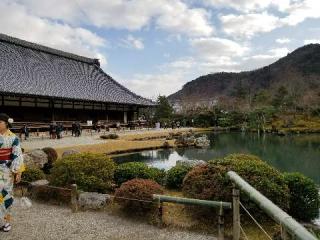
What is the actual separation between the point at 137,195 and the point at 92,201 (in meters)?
1.23

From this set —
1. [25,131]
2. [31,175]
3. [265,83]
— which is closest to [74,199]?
[31,175]

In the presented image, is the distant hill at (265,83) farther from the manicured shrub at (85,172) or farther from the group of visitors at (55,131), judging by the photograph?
the manicured shrub at (85,172)

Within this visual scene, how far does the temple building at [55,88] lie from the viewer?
28.0 m

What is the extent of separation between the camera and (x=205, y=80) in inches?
6093

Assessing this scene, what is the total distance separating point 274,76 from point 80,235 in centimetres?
11831

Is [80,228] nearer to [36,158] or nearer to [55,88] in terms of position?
[36,158]

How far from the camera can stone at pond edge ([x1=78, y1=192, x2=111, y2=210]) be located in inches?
333

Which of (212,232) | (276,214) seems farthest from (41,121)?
(276,214)

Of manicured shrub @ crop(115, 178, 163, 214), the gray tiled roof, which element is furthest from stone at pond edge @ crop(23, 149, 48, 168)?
the gray tiled roof

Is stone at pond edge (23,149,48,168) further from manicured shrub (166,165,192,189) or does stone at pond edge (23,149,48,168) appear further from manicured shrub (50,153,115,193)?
manicured shrub (166,165,192,189)

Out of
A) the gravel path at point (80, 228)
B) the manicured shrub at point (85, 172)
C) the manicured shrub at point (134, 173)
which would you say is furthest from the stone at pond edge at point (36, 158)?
the gravel path at point (80, 228)

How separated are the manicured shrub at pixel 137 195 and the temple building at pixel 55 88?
19.4 metres

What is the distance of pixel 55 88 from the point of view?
31.1 m

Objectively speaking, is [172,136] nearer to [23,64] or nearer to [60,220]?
[23,64]
